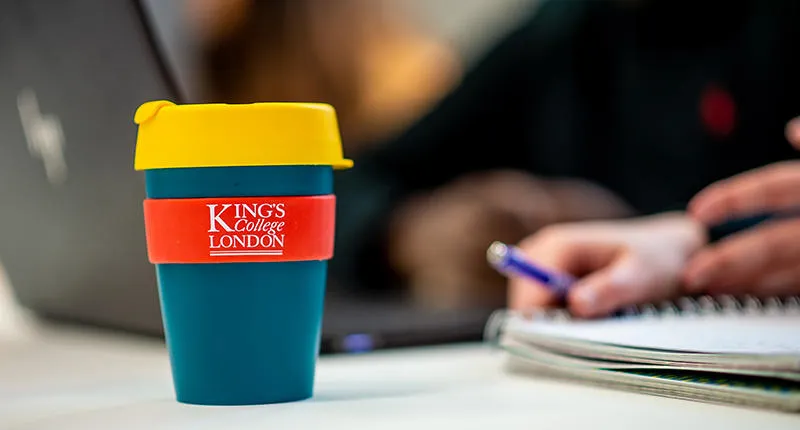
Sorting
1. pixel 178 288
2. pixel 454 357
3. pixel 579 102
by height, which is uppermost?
pixel 579 102

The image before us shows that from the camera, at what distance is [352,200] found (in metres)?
1.49

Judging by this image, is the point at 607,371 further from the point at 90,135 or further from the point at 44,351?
the point at 44,351

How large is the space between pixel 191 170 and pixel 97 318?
459 millimetres

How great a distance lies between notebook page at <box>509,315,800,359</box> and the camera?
46cm

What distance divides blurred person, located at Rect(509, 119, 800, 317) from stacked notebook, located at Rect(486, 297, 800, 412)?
0.03 meters

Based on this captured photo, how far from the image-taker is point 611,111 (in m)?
1.57

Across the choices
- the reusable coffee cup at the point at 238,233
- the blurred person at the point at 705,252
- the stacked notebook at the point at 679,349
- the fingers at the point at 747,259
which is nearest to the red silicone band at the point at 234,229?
the reusable coffee cup at the point at 238,233

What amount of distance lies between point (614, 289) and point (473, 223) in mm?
593

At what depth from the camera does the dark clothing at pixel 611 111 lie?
136 cm

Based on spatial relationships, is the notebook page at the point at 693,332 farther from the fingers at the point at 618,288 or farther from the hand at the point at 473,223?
the hand at the point at 473,223

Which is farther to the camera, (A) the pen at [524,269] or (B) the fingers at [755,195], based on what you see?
(B) the fingers at [755,195]

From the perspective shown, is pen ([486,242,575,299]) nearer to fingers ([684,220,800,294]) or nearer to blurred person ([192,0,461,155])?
fingers ([684,220,800,294])

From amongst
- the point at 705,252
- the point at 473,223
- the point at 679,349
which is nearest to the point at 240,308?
the point at 679,349

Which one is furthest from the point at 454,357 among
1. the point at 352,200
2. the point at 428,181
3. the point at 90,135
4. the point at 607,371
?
the point at 428,181
